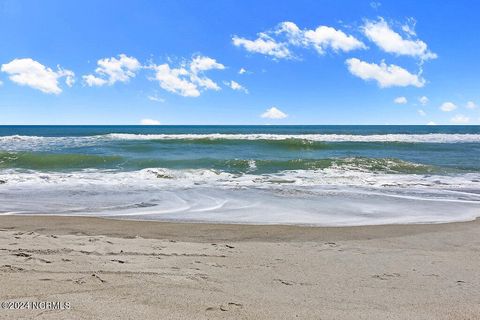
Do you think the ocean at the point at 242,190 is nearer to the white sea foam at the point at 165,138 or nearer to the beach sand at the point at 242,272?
the beach sand at the point at 242,272

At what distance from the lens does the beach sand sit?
2.85 meters

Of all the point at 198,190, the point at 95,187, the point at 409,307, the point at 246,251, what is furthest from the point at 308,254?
the point at 95,187

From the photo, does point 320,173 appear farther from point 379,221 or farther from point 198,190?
point 379,221

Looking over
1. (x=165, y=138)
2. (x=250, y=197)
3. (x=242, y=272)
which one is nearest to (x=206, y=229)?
(x=242, y=272)

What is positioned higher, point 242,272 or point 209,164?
point 209,164

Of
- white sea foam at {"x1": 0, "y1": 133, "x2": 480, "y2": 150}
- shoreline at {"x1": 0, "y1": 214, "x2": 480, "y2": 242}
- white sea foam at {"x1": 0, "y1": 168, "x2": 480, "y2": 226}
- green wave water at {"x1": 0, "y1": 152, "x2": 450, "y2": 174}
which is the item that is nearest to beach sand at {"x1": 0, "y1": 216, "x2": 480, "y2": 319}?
shoreline at {"x1": 0, "y1": 214, "x2": 480, "y2": 242}

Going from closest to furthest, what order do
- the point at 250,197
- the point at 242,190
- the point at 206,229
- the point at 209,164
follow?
the point at 206,229, the point at 250,197, the point at 242,190, the point at 209,164

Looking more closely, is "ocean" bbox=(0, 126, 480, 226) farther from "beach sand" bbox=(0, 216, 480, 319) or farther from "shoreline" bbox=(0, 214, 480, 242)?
"beach sand" bbox=(0, 216, 480, 319)

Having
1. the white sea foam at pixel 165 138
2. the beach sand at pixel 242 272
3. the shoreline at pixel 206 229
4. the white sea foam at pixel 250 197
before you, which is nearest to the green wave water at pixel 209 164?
the white sea foam at pixel 250 197

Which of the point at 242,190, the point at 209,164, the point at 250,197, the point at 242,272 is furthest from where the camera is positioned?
the point at 209,164

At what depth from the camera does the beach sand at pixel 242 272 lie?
285 centimetres

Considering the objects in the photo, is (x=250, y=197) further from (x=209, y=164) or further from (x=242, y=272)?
(x=209, y=164)

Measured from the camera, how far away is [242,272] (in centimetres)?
363

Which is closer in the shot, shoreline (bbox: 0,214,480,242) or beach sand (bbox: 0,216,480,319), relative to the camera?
beach sand (bbox: 0,216,480,319)
